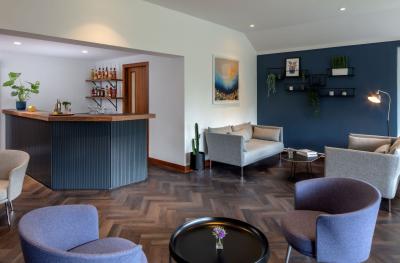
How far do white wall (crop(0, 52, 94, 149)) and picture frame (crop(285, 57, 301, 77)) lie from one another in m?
5.04

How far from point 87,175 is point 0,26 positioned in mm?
2212

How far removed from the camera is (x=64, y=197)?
418 cm

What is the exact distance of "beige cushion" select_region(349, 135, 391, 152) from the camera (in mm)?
4832

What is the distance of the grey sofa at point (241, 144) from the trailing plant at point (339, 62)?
1694 millimetres

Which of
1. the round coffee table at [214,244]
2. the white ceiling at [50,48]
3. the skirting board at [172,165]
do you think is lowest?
the skirting board at [172,165]

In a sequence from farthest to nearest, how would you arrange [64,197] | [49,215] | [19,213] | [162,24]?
[162,24], [64,197], [19,213], [49,215]

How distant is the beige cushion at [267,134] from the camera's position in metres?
6.24

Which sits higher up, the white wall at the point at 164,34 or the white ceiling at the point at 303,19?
the white ceiling at the point at 303,19

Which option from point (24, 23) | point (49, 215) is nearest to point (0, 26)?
point (24, 23)

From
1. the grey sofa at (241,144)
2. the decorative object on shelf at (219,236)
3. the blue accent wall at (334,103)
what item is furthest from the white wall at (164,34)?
the decorative object on shelf at (219,236)

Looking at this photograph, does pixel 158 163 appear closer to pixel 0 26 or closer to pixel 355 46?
pixel 0 26

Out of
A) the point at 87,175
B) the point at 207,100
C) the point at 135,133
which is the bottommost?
the point at 87,175

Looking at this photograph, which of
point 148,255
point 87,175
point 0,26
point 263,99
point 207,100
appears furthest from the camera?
point 263,99

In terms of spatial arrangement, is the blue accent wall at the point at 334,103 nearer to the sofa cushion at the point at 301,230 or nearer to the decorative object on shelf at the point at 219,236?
the sofa cushion at the point at 301,230
